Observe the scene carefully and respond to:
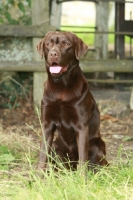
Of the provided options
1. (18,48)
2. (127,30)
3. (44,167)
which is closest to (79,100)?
(44,167)

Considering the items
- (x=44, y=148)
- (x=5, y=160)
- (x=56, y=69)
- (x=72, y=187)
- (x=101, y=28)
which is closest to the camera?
(x=72, y=187)

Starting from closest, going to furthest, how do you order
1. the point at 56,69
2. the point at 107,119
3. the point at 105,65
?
the point at 56,69 → the point at 107,119 → the point at 105,65

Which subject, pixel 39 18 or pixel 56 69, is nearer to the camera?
pixel 56 69

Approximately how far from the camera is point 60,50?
4352 millimetres

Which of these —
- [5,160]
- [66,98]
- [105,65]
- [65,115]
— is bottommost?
[5,160]

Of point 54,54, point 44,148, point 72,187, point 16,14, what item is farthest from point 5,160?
point 16,14

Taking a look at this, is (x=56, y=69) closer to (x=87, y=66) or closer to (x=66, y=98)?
(x=66, y=98)

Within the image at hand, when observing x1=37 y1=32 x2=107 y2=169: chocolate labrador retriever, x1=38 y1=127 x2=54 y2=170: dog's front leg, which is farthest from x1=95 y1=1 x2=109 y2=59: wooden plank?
x1=38 y1=127 x2=54 y2=170: dog's front leg

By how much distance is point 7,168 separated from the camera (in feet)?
16.0

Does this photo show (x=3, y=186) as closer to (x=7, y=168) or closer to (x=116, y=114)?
(x=7, y=168)

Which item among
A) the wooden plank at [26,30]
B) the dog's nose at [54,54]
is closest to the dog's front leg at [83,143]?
the dog's nose at [54,54]

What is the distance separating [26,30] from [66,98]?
11.9 feet

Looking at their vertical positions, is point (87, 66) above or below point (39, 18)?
below

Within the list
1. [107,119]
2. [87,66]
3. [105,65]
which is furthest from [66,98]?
[105,65]
